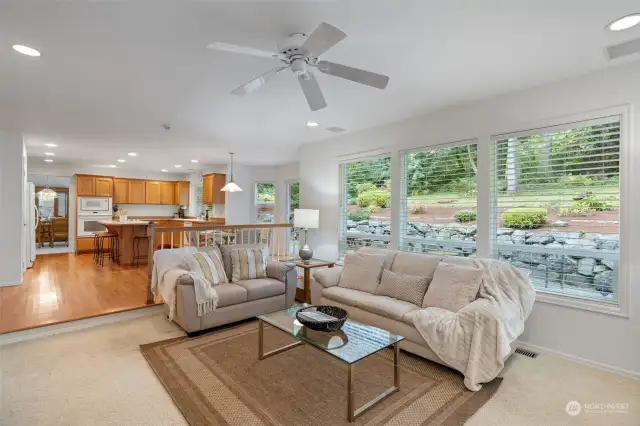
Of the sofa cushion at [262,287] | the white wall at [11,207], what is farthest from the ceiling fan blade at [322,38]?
the white wall at [11,207]

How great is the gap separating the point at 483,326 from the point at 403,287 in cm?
95

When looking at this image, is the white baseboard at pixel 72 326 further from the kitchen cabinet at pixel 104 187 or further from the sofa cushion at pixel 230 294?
the kitchen cabinet at pixel 104 187

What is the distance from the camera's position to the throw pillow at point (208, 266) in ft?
12.4

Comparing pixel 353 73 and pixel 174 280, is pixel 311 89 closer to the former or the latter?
pixel 353 73

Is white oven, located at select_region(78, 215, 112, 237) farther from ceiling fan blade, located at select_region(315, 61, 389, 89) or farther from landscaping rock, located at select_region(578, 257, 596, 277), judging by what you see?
landscaping rock, located at select_region(578, 257, 596, 277)

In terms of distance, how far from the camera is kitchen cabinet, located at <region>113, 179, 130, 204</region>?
9.04 meters

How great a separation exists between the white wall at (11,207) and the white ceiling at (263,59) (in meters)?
0.69

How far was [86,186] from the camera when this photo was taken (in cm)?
850

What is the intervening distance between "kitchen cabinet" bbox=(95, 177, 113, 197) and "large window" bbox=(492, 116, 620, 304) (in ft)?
30.8

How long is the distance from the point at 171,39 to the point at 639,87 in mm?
3763

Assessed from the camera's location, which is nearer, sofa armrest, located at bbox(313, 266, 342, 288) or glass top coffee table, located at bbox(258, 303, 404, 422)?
glass top coffee table, located at bbox(258, 303, 404, 422)

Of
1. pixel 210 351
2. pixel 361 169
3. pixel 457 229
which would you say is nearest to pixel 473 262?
pixel 457 229

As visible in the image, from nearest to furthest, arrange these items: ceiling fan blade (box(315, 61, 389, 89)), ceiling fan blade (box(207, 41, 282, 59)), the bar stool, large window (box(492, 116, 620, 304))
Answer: ceiling fan blade (box(207, 41, 282, 59)) < ceiling fan blade (box(315, 61, 389, 89)) < large window (box(492, 116, 620, 304)) < the bar stool

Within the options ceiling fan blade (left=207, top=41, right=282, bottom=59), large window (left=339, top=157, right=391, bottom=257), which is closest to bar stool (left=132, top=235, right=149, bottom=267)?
large window (left=339, top=157, right=391, bottom=257)
